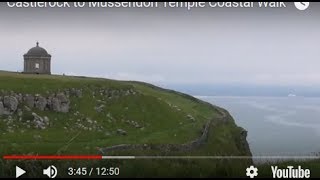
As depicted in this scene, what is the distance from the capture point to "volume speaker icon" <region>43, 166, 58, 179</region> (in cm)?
1091

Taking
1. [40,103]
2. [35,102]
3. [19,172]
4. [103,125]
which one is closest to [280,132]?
[103,125]

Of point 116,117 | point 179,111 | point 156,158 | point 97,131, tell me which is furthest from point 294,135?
point 156,158

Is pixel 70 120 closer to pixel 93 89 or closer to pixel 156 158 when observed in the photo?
pixel 93 89

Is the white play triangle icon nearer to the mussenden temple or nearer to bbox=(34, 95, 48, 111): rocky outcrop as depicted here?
bbox=(34, 95, 48, 111): rocky outcrop

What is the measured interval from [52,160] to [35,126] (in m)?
30.4

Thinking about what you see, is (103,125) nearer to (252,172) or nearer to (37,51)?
(37,51)

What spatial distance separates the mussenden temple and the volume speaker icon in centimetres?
5744

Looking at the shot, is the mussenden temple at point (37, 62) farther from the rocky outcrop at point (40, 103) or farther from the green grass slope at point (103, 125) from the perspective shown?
the rocky outcrop at point (40, 103)

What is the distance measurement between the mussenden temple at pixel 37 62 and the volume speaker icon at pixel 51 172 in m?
57.4

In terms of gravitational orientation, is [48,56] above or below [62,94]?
A: above

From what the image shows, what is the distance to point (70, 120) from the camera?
144ft

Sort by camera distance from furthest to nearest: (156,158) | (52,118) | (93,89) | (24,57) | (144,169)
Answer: (24,57) → (93,89) → (52,118) → (156,158) → (144,169)

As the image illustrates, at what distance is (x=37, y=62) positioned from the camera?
67.8 m

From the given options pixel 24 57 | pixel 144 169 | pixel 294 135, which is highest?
pixel 24 57
